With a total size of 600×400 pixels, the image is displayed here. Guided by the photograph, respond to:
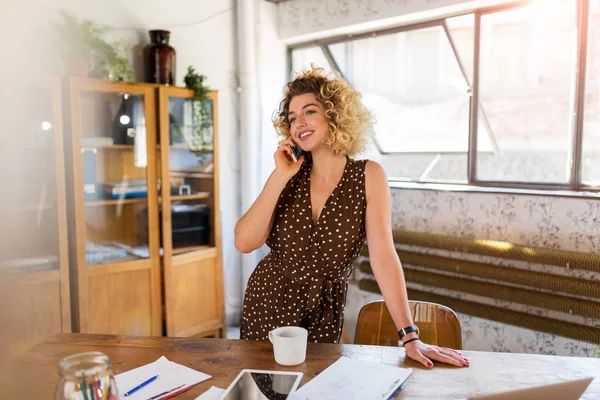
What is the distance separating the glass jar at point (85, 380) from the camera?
0.70 m

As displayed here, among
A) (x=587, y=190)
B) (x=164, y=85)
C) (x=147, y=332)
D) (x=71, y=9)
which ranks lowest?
(x=147, y=332)

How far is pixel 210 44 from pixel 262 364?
2878mm

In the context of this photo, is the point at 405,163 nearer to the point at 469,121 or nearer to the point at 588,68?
the point at 469,121

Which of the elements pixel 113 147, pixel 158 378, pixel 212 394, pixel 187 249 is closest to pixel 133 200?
pixel 113 147

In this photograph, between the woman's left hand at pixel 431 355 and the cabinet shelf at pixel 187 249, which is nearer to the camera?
the woman's left hand at pixel 431 355

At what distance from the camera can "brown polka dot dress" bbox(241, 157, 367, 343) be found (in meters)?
1.66

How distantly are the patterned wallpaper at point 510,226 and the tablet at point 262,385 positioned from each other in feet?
6.42

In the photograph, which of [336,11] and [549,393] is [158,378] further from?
[336,11]

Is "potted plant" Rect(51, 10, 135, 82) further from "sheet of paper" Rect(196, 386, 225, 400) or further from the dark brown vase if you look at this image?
"sheet of paper" Rect(196, 386, 225, 400)

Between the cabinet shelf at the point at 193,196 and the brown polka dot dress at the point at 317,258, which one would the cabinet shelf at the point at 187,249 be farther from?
the brown polka dot dress at the point at 317,258

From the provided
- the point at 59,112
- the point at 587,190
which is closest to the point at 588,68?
the point at 587,190

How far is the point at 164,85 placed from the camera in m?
3.11

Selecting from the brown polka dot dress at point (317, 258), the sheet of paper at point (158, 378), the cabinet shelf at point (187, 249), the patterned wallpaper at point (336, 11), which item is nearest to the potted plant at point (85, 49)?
the cabinet shelf at point (187, 249)

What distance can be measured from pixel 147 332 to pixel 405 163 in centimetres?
226
